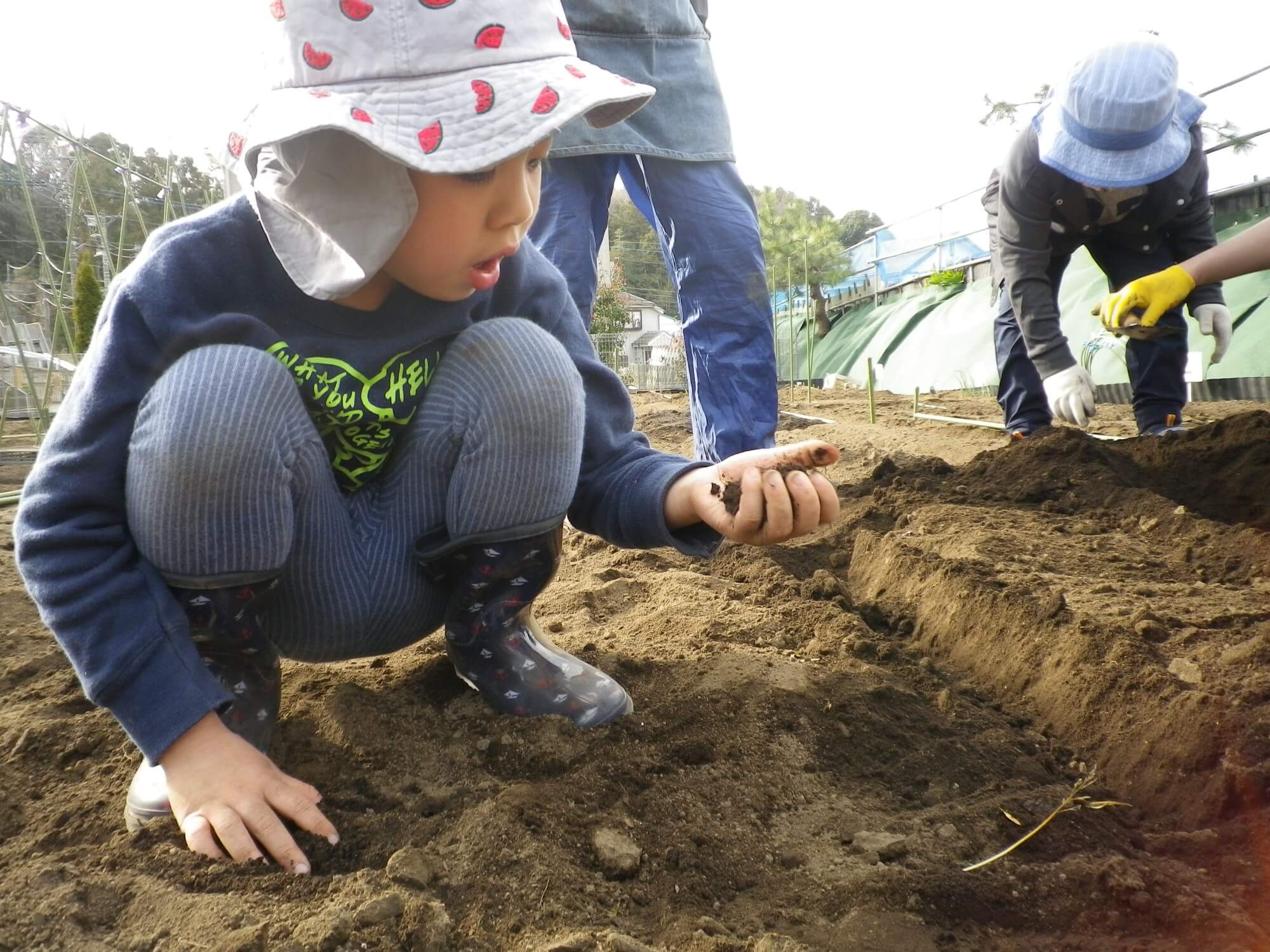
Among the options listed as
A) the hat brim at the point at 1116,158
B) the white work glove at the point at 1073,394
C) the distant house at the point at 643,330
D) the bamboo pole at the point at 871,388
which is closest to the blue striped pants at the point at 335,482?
the hat brim at the point at 1116,158

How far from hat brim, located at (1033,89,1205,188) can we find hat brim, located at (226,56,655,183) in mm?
2291

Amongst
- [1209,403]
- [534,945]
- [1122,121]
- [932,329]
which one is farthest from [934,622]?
[932,329]

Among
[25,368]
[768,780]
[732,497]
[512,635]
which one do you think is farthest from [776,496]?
[25,368]

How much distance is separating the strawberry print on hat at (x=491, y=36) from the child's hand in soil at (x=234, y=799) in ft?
2.45

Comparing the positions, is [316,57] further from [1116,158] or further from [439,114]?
[1116,158]

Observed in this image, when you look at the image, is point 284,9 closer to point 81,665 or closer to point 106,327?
point 106,327

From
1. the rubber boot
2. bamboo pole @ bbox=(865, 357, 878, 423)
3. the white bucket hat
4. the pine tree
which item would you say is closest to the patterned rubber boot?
the rubber boot

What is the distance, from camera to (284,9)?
0.92 meters

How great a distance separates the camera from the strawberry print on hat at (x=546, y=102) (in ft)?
3.08

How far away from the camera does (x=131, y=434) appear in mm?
1012

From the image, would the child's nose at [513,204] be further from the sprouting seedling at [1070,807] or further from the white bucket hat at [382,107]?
the sprouting seedling at [1070,807]

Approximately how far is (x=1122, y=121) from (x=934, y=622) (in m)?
1.88

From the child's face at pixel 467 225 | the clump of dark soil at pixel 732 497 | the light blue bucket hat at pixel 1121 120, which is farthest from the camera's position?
the light blue bucket hat at pixel 1121 120

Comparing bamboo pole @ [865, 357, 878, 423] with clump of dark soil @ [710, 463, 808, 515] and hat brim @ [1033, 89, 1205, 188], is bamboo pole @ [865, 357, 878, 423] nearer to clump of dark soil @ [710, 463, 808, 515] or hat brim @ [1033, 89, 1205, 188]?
hat brim @ [1033, 89, 1205, 188]
